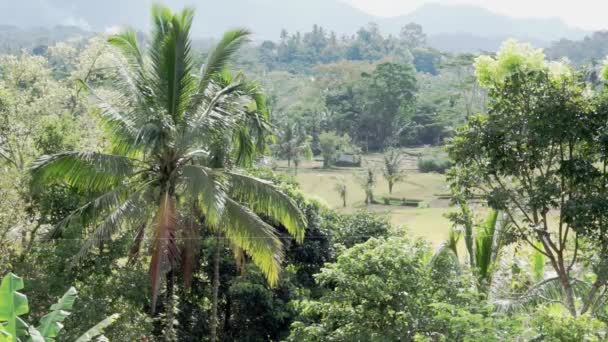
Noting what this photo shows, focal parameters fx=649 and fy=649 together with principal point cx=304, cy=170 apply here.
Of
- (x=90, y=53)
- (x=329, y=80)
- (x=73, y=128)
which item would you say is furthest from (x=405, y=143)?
(x=73, y=128)

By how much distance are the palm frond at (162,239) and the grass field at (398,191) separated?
842 inches

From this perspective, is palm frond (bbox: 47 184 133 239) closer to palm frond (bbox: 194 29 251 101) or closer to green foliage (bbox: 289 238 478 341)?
palm frond (bbox: 194 29 251 101)

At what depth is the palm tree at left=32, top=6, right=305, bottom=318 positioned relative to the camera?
915cm

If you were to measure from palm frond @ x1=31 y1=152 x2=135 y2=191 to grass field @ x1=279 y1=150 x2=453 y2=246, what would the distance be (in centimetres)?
2184

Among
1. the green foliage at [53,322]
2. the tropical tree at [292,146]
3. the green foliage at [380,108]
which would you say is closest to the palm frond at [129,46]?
the green foliage at [53,322]

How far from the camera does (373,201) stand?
42031mm

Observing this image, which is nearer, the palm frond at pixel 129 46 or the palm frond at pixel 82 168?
the palm frond at pixel 82 168

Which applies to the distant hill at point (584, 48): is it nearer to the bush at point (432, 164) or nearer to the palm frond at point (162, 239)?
the bush at point (432, 164)

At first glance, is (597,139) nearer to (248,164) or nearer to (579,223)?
(579,223)

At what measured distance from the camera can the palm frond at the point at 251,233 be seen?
31.3ft

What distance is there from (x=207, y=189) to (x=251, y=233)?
1.14 meters

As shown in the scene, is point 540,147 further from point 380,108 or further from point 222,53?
point 380,108

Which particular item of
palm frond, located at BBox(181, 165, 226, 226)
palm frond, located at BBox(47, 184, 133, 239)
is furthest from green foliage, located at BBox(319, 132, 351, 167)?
palm frond, located at BBox(181, 165, 226, 226)

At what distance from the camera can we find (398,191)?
46438 mm
